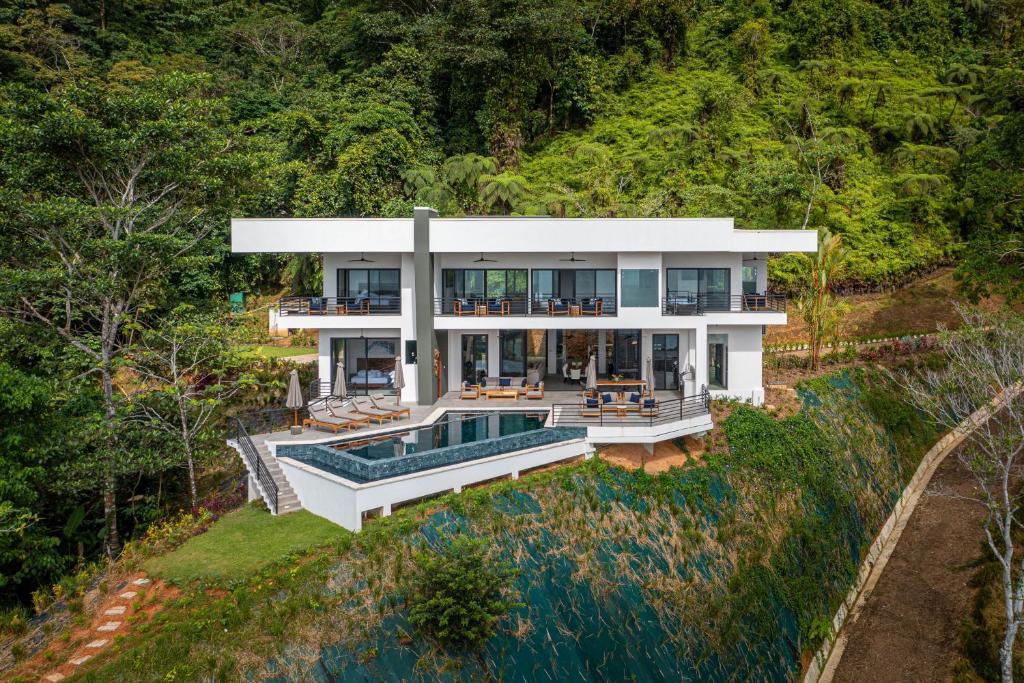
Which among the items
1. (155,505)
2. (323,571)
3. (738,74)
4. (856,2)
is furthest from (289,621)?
(856,2)

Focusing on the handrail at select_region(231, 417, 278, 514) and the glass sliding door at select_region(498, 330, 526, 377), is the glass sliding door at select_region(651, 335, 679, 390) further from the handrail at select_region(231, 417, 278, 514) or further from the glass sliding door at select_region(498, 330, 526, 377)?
the handrail at select_region(231, 417, 278, 514)

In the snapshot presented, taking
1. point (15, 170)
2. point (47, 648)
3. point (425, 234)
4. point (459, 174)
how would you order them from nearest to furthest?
point (47, 648)
point (15, 170)
point (425, 234)
point (459, 174)

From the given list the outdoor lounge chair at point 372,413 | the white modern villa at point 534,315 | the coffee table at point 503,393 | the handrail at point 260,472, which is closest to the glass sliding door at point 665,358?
the white modern villa at point 534,315

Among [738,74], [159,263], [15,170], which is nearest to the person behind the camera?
[15,170]

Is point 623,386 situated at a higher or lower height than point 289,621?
higher

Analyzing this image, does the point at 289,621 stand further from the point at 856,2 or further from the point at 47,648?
the point at 856,2

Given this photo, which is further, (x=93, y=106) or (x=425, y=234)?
(x=425, y=234)

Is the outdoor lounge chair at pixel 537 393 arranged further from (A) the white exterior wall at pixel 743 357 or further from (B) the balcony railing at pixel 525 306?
(A) the white exterior wall at pixel 743 357
